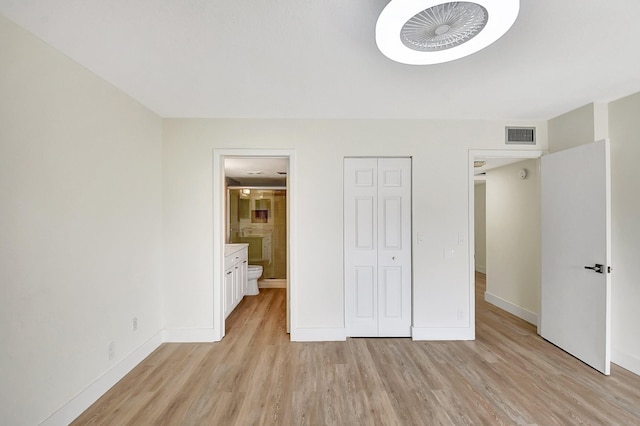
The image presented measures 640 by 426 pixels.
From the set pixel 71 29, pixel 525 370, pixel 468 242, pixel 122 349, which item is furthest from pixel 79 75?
pixel 525 370

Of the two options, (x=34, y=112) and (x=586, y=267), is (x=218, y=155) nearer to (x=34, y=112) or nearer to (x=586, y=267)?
(x=34, y=112)

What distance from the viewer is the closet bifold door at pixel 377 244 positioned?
2.94 meters

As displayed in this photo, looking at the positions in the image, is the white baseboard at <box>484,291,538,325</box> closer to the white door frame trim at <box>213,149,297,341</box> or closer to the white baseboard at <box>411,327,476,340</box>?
the white baseboard at <box>411,327,476,340</box>

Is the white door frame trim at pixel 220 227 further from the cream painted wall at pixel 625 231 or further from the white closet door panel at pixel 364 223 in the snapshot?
the cream painted wall at pixel 625 231

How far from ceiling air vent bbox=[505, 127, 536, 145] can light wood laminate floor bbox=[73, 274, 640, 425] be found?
2.17 metres

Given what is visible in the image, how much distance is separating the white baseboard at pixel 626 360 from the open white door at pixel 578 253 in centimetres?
29

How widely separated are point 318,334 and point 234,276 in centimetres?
153

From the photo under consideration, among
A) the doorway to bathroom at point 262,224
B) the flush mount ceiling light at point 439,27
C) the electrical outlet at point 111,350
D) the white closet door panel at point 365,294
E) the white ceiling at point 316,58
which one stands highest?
the white ceiling at point 316,58

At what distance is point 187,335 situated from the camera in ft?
9.28

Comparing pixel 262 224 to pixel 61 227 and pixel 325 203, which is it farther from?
pixel 61 227

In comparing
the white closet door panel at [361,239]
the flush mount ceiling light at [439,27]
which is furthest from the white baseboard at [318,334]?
→ the flush mount ceiling light at [439,27]

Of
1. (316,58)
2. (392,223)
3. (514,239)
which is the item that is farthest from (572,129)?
(316,58)

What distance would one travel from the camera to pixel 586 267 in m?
2.36

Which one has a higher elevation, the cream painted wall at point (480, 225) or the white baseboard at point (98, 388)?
the cream painted wall at point (480, 225)
